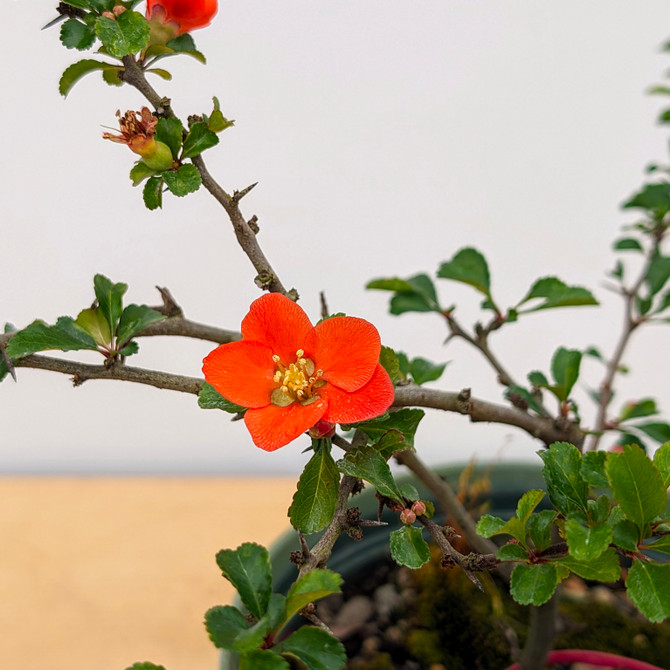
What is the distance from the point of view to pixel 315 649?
292 mm

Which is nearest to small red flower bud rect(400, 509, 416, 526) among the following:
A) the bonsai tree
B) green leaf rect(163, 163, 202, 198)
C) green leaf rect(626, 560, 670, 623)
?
the bonsai tree

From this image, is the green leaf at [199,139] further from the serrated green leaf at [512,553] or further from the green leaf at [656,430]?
the green leaf at [656,430]

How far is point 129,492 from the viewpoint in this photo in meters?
1.19

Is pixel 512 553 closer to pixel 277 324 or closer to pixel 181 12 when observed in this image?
pixel 277 324

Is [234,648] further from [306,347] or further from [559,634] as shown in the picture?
[559,634]

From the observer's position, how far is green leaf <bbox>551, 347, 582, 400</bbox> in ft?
1.90

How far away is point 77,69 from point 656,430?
59 centimetres

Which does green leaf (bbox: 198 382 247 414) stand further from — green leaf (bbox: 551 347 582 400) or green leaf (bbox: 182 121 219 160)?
green leaf (bbox: 551 347 582 400)

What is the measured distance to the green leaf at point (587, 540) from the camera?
30cm

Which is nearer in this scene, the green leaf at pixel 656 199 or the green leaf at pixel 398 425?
the green leaf at pixel 398 425

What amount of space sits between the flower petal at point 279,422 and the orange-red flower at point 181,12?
9.3 inches

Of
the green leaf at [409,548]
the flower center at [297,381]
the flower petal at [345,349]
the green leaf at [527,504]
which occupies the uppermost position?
the flower petal at [345,349]

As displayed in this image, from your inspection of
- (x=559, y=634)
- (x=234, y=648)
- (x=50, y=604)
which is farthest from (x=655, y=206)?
(x=50, y=604)

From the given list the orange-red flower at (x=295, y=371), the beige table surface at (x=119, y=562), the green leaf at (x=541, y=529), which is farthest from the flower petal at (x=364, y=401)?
the beige table surface at (x=119, y=562)
